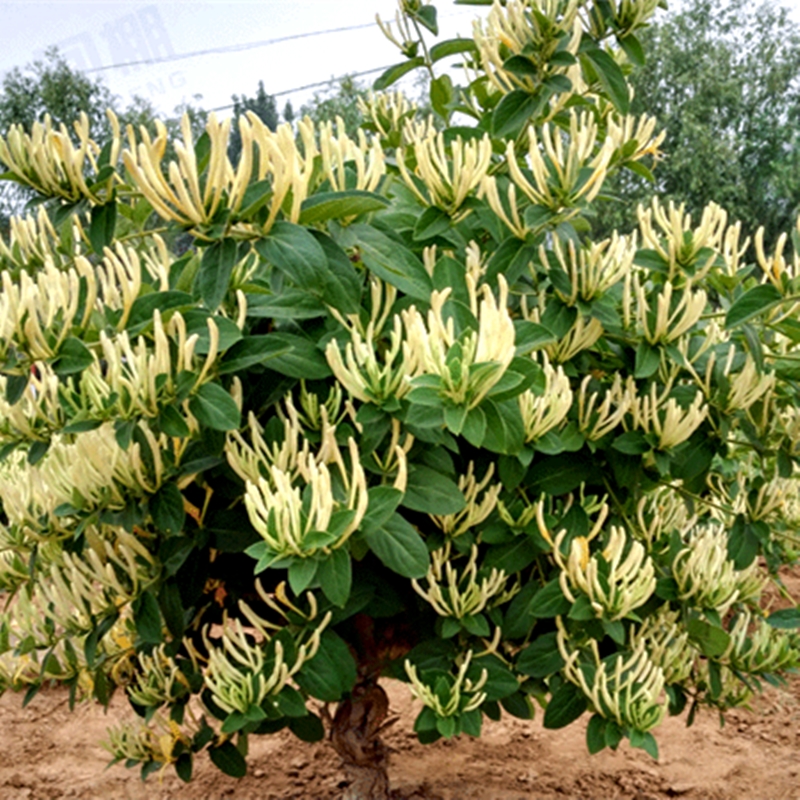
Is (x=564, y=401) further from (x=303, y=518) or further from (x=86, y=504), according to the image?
(x=86, y=504)

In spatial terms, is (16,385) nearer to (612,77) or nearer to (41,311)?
(41,311)

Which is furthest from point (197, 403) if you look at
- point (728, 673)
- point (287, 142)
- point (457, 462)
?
point (728, 673)

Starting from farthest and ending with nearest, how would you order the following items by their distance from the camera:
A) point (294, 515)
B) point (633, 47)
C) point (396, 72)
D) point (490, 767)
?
point (490, 767) → point (396, 72) → point (633, 47) → point (294, 515)

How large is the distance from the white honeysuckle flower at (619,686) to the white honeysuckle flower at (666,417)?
33cm

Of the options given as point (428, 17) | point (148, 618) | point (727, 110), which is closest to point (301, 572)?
point (148, 618)

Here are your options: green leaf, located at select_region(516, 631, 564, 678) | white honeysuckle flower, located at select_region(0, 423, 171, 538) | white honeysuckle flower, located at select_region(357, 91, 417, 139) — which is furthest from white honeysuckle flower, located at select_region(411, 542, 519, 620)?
white honeysuckle flower, located at select_region(357, 91, 417, 139)

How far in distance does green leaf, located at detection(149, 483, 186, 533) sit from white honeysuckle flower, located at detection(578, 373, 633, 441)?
2.05 feet

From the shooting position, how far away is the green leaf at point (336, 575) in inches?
42.9

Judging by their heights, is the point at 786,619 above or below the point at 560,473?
below

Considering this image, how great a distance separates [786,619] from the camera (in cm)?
182

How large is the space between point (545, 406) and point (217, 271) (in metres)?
0.52

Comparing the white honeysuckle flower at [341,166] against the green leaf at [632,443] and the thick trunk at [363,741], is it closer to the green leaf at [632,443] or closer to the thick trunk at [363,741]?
the green leaf at [632,443]

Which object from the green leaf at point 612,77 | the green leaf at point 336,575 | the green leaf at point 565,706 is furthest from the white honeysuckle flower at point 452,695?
the green leaf at point 612,77

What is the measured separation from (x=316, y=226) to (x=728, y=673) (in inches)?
51.8
